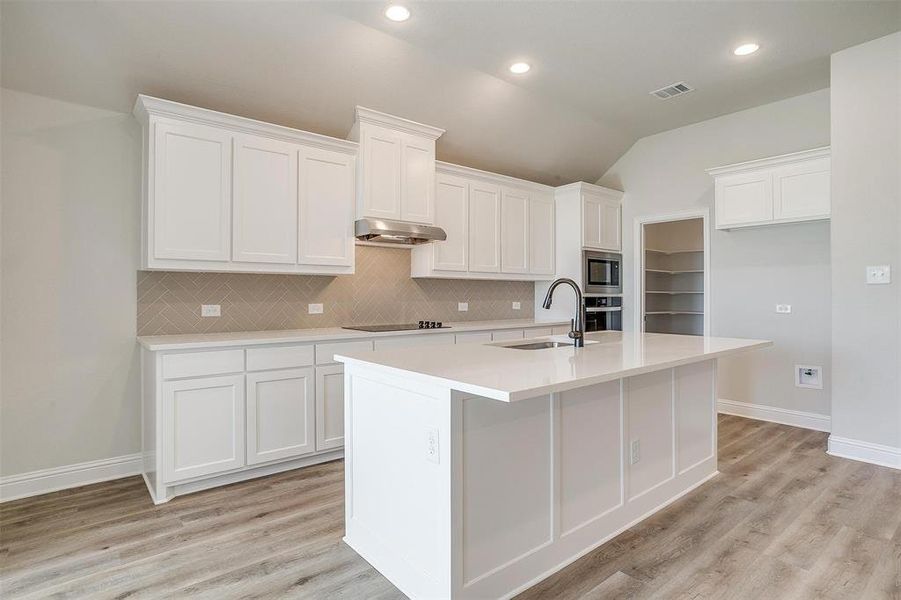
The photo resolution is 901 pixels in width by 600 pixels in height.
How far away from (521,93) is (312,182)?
1.96 metres

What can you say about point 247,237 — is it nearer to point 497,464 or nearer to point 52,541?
point 52,541

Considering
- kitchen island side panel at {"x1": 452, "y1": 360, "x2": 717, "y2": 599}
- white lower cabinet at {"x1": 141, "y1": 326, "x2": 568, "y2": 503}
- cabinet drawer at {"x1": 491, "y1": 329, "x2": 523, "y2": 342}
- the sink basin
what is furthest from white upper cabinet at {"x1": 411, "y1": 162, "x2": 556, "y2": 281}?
kitchen island side panel at {"x1": 452, "y1": 360, "x2": 717, "y2": 599}

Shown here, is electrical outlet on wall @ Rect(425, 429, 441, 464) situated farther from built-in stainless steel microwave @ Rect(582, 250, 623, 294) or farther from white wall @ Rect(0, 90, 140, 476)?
built-in stainless steel microwave @ Rect(582, 250, 623, 294)

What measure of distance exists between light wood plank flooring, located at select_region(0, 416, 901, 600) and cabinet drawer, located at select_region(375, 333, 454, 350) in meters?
1.02

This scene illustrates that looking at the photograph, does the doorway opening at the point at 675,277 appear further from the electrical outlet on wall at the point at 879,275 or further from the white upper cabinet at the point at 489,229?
the electrical outlet on wall at the point at 879,275

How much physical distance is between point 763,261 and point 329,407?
407 centimetres

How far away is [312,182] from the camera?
3.53 metres

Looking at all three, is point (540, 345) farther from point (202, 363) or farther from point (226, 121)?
point (226, 121)

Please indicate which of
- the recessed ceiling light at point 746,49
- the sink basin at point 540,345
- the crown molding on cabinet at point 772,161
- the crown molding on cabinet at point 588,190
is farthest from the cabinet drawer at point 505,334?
the recessed ceiling light at point 746,49

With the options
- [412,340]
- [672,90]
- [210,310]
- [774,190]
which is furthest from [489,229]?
[210,310]

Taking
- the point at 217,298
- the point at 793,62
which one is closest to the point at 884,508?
the point at 793,62

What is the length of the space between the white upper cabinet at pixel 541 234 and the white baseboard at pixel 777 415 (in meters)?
2.21

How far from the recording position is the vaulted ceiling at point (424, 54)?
2742 mm

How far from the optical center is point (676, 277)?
6.52 meters
